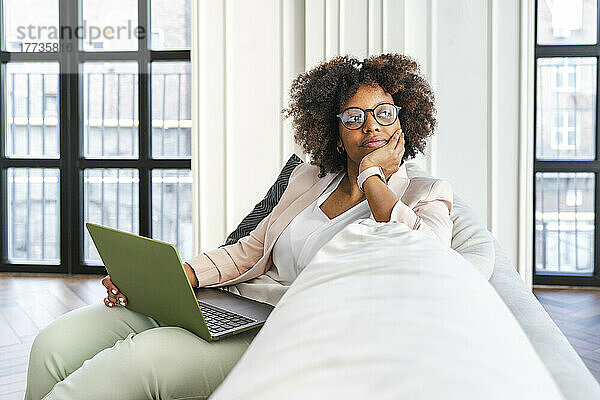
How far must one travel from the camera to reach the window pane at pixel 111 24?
4.58 metres

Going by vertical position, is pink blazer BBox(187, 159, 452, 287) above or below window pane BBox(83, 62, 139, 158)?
below

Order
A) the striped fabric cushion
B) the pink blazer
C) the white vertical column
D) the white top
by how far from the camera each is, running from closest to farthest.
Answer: the pink blazer < the white top < the striped fabric cushion < the white vertical column

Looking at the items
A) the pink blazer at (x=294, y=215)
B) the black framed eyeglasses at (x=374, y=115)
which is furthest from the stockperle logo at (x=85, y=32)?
the black framed eyeglasses at (x=374, y=115)

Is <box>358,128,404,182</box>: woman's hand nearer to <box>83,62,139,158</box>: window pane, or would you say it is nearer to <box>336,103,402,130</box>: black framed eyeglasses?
<box>336,103,402,130</box>: black framed eyeglasses

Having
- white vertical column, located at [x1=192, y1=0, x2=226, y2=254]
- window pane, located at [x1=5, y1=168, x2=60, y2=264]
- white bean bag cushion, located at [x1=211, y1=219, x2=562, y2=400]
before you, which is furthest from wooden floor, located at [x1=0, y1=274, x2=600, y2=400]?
white bean bag cushion, located at [x1=211, y1=219, x2=562, y2=400]

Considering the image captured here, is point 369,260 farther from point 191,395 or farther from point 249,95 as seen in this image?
point 249,95

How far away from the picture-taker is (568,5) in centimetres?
402

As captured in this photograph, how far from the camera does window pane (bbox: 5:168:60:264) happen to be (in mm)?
4648

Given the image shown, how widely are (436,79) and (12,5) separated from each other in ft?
10.4

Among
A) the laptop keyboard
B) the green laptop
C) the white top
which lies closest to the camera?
the green laptop

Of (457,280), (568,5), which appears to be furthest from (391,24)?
(457,280)

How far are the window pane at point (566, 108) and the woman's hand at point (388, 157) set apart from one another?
2579mm

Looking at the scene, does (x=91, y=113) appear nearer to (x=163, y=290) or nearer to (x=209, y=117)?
(x=209, y=117)

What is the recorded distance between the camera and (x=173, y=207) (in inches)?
184
